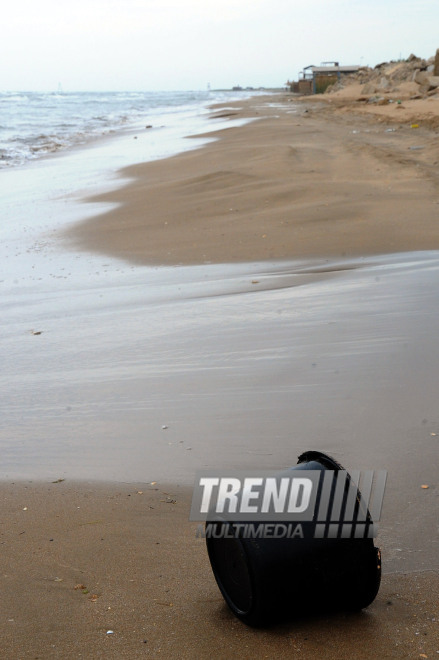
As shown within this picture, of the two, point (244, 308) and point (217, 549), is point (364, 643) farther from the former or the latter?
point (244, 308)

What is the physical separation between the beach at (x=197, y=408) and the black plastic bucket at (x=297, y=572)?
0.29 feet

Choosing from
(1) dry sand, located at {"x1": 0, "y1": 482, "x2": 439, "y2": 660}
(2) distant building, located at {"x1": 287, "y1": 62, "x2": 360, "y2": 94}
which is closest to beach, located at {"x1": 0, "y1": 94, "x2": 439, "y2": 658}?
(1) dry sand, located at {"x1": 0, "y1": 482, "x2": 439, "y2": 660}

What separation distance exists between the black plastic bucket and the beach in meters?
0.09

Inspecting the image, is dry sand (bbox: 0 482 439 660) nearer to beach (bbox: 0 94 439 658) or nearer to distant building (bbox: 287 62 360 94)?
beach (bbox: 0 94 439 658)

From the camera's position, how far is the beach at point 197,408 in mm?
1937

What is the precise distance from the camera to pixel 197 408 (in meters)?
3.38

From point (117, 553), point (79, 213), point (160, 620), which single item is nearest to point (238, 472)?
point (117, 553)

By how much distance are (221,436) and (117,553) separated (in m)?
0.92

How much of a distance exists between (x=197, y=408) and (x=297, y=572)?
1705 mm

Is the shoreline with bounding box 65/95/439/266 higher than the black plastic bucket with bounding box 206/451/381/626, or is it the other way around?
the shoreline with bounding box 65/95/439/266

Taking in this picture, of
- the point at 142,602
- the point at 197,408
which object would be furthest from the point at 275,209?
the point at 142,602

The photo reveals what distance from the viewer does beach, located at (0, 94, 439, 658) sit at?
1.94 meters

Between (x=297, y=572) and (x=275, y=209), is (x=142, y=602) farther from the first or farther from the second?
(x=275, y=209)

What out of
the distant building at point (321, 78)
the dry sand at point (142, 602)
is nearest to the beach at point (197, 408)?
the dry sand at point (142, 602)
